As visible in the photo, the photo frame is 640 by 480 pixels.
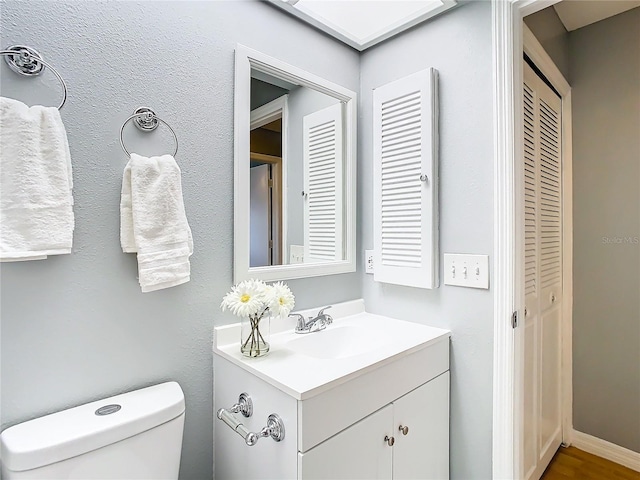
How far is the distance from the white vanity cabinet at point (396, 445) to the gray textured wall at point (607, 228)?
1.22 metres

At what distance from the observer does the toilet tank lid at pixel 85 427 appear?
2.62 feet

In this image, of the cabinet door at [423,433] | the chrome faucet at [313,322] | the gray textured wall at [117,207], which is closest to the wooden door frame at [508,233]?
the cabinet door at [423,433]

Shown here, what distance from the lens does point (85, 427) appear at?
876 millimetres

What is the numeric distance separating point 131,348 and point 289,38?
1337mm

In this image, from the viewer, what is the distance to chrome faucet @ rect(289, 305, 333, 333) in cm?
144

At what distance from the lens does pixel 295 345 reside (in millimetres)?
1348

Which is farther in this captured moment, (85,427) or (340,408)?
(340,408)

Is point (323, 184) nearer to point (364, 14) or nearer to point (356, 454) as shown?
point (364, 14)

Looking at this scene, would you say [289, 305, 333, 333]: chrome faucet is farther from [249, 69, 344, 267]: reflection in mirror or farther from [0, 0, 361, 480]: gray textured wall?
[0, 0, 361, 480]: gray textured wall

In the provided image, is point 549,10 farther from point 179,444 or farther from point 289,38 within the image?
point 179,444

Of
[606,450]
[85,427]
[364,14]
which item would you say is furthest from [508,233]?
[606,450]

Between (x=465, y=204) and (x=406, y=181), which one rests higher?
(x=406, y=181)

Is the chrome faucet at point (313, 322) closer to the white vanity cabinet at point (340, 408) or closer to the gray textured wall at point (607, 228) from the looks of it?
the white vanity cabinet at point (340, 408)

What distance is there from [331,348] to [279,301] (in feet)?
1.47
